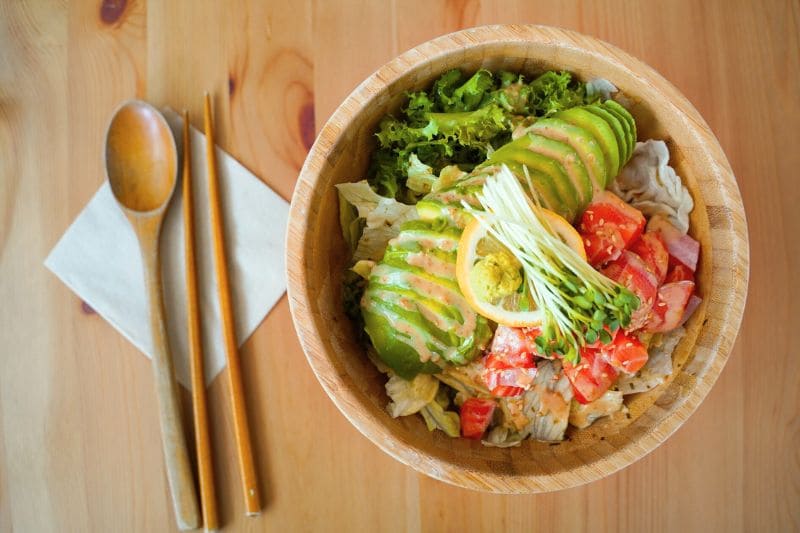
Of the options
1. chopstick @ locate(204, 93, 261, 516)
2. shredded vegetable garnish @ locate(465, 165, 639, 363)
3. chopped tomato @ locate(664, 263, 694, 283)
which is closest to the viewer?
shredded vegetable garnish @ locate(465, 165, 639, 363)

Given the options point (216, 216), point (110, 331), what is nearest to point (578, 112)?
point (216, 216)

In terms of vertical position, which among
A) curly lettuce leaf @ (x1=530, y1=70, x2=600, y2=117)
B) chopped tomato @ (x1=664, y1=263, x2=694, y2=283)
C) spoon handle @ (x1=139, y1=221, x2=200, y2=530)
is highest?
curly lettuce leaf @ (x1=530, y1=70, x2=600, y2=117)

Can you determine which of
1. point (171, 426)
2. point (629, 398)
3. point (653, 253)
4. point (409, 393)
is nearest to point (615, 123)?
point (653, 253)

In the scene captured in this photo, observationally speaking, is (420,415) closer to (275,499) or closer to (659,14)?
(275,499)

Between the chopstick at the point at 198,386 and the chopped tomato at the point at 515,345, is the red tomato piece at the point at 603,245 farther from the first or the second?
the chopstick at the point at 198,386

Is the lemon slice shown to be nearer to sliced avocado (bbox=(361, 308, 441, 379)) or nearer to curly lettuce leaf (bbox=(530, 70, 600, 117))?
sliced avocado (bbox=(361, 308, 441, 379))

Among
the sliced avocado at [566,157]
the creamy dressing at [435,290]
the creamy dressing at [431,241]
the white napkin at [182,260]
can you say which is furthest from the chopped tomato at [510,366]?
the white napkin at [182,260]

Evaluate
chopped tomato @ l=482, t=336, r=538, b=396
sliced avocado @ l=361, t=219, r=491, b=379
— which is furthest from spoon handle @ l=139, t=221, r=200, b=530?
chopped tomato @ l=482, t=336, r=538, b=396
